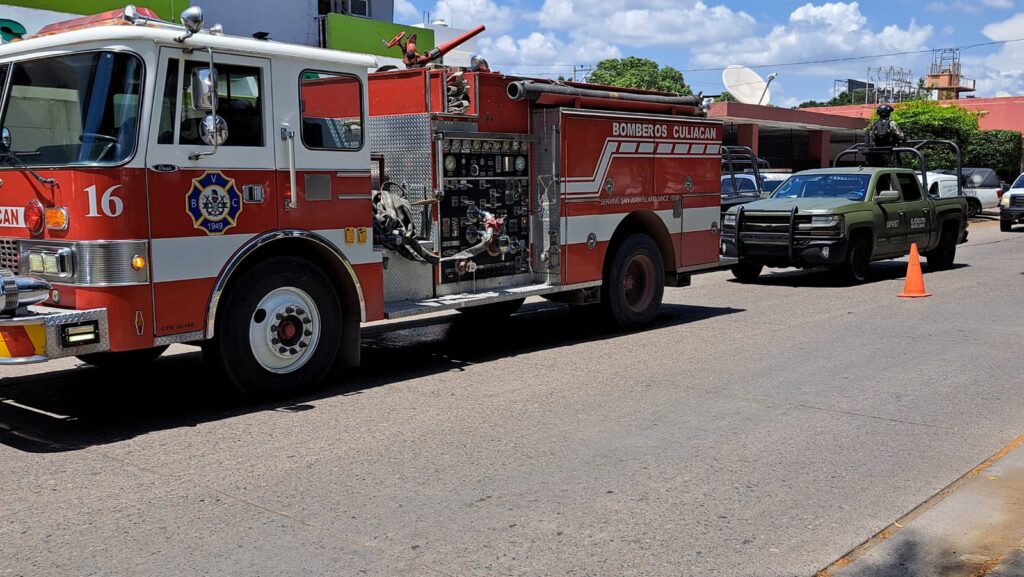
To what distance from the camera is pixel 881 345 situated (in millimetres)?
9836

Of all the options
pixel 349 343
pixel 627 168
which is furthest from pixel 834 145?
pixel 349 343

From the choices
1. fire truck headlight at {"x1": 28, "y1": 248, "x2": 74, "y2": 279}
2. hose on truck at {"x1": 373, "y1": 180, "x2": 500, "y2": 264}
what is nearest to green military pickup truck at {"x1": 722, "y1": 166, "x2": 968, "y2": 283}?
hose on truck at {"x1": 373, "y1": 180, "x2": 500, "y2": 264}

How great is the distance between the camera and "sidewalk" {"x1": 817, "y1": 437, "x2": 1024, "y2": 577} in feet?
14.3

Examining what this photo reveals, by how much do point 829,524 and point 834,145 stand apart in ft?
166

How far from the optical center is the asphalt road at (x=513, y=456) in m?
4.57

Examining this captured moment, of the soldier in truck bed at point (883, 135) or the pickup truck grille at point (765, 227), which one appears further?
the soldier in truck bed at point (883, 135)

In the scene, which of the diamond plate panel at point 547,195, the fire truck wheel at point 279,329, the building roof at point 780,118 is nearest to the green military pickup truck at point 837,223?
the diamond plate panel at point 547,195

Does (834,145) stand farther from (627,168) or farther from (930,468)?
(930,468)

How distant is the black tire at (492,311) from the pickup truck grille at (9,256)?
5.51 meters

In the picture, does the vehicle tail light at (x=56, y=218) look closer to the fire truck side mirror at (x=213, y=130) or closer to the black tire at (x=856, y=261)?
the fire truck side mirror at (x=213, y=130)

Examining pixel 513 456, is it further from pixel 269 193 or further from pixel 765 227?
pixel 765 227

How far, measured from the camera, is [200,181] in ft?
22.1

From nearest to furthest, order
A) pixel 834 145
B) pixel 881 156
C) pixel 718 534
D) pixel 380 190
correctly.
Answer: pixel 718 534 < pixel 380 190 < pixel 881 156 < pixel 834 145

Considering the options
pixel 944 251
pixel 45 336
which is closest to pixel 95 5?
pixel 45 336
